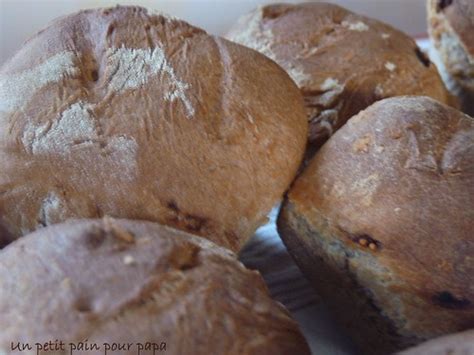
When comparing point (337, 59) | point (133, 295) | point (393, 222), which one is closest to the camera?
point (133, 295)

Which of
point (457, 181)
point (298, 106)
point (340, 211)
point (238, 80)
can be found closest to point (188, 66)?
point (238, 80)

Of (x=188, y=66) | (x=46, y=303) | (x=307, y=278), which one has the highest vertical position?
(x=188, y=66)

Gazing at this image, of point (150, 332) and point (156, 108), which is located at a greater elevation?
point (156, 108)

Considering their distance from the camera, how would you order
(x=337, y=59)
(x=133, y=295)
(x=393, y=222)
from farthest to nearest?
1. (x=337, y=59)
2. (x=393, y=222)
3. (x=133, y=295)

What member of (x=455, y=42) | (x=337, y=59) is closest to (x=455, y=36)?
(x=455, y=42)

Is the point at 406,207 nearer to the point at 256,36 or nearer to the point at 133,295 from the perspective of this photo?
the point at 133,295

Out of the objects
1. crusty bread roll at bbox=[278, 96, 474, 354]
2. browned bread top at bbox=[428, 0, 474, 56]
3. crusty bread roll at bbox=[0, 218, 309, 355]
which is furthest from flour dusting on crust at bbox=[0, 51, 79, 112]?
browned bread top at bbox=[428, 0, 474, 56]

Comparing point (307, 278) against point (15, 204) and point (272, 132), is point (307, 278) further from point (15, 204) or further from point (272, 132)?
point (15, 204)
